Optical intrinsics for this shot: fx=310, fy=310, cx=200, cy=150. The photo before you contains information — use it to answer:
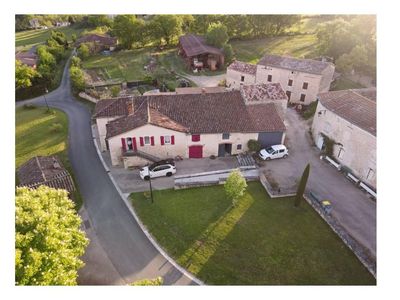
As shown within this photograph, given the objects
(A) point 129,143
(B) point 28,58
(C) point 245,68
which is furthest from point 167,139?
(B) point 28,58

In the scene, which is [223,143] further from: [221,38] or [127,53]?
[127,53]

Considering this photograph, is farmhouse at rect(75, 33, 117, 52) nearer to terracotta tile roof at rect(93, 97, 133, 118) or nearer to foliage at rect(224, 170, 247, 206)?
terracotta tile roof at rect(93, 97, 133, 118)

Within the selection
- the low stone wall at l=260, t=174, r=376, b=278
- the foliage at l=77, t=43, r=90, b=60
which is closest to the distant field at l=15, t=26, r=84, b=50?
the foliage at l=77, t=43, r=90, b=60

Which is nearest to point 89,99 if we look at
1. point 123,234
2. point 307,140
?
point 123,234

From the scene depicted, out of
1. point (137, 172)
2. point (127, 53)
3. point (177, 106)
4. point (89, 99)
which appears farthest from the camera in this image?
point (127, 53)

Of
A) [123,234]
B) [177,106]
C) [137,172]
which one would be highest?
[177,106]

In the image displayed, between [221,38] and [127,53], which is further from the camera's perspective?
[127,53]
